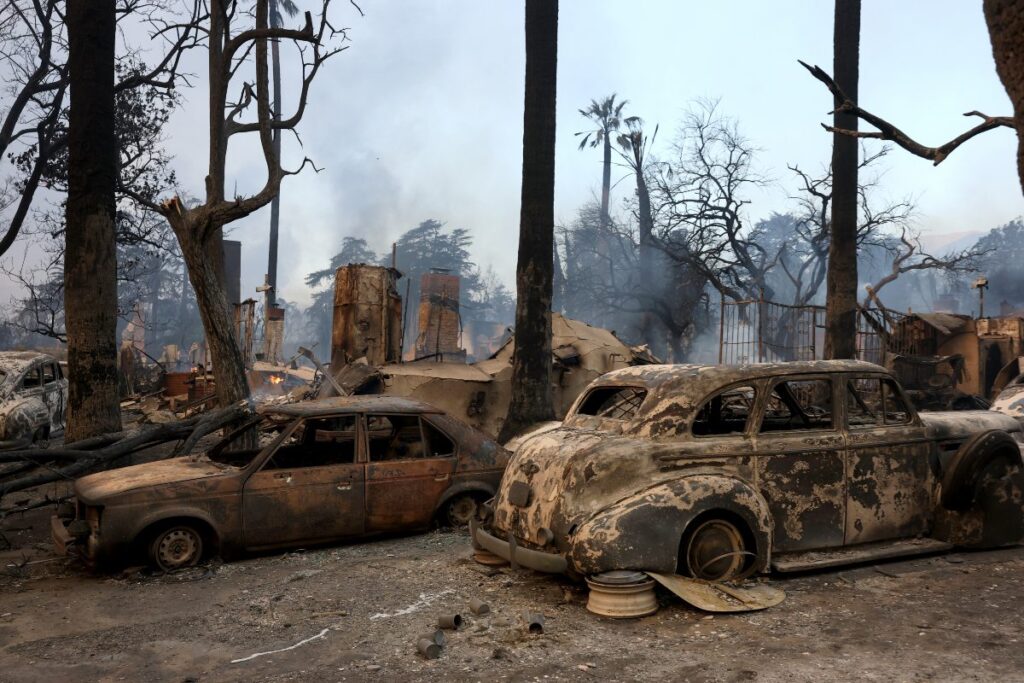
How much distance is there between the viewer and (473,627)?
16.4ft

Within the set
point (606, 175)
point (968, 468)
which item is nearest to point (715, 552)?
point (968, 468)

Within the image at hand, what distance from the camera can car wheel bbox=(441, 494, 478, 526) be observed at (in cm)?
776

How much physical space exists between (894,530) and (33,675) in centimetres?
571

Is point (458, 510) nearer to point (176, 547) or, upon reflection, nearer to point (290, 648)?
point (176, 547)

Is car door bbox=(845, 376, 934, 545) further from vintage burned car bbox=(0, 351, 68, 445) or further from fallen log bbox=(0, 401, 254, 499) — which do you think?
vintage burned car bbox=(0, 351, 68, 445)

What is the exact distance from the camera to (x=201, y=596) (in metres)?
5.98

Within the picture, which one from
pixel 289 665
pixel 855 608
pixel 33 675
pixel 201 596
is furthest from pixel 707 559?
pixel 33 675

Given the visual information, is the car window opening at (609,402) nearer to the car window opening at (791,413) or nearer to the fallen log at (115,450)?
the car window opening at (791,413)

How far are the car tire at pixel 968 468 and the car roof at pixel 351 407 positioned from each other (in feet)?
14.3

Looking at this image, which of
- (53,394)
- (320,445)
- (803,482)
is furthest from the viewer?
(53,394)

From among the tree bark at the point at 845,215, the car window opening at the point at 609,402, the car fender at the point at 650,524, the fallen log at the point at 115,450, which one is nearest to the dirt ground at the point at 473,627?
the car fender at the point at 650,524

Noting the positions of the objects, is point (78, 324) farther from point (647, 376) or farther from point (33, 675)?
point (647, 376)

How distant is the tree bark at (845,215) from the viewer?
490 inches

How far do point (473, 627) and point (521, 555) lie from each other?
0.66m
